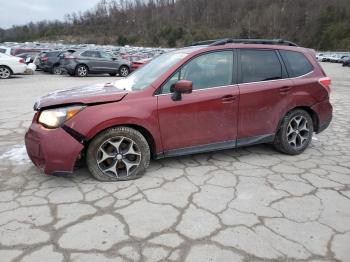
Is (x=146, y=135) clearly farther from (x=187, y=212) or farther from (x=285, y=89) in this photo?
(x=285, y=89)

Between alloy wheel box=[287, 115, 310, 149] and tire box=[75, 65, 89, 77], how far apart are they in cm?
1496

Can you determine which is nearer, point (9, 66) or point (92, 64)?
point (9, 66)

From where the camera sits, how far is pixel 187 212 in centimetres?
319

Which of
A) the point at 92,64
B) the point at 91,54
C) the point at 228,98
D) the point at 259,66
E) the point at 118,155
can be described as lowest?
the point at 118,155

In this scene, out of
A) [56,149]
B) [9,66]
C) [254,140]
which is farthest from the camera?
[9,66]

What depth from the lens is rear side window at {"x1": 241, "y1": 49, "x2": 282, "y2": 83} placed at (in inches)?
175

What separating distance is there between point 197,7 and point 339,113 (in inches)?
5007

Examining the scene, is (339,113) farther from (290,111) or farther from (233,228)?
(233,228)

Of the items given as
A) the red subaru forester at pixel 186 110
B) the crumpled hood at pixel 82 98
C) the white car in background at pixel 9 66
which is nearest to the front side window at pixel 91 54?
the white car in background at pixel 9 66

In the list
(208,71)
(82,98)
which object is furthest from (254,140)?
(82,98)

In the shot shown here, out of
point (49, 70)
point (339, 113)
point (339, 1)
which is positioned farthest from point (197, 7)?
Result: point (339, 113)

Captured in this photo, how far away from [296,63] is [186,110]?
81.8 inches

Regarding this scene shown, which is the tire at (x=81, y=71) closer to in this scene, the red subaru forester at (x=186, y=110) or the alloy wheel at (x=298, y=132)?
the red subaru forester at (x=186, y=110)

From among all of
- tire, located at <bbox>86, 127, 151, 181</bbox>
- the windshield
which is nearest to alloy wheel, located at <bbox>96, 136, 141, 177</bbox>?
tire, located at <bbox>86, 127, 151, 181</bbox>
